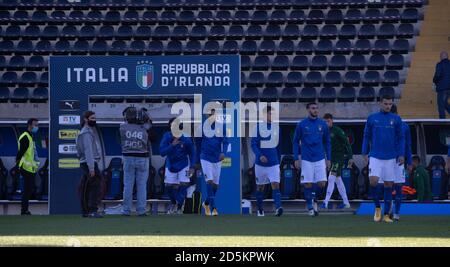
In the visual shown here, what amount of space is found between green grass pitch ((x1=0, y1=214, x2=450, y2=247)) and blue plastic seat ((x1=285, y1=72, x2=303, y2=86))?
38.1 ft

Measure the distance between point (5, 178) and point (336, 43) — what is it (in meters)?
11.1

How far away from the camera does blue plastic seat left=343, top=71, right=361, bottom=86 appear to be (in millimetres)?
31281

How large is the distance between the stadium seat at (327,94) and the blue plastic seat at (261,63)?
5.99ft

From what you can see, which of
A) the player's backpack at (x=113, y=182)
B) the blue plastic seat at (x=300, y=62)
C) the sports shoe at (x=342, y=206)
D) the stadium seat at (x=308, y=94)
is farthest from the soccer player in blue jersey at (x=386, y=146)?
the blue plastic seat at (x=300, y=62)

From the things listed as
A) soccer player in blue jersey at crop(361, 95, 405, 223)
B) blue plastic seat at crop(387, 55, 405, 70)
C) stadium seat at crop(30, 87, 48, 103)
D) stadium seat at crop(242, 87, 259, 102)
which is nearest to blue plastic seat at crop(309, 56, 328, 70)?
blue plastic seat at crop(387, 55, 405, 70)

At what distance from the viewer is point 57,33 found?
3272cm

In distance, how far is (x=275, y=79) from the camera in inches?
1240

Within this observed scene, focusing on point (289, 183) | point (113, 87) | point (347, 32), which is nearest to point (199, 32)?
point (347, 32)

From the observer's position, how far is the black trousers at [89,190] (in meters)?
20.9

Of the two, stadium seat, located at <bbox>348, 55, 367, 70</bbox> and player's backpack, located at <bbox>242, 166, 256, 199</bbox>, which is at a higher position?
stadium seat, located at <bbox>348, 55, 367, 70</bbox>

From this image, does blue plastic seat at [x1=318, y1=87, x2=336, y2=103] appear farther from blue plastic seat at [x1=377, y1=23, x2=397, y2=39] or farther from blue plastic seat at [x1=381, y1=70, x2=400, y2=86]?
blue plastic seat at [x1=377, y1=23, x2=397, y2=39]

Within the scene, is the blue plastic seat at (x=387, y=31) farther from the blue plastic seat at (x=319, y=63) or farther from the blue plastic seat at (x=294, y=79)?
the blue plastic seat at (x=294, y=79)

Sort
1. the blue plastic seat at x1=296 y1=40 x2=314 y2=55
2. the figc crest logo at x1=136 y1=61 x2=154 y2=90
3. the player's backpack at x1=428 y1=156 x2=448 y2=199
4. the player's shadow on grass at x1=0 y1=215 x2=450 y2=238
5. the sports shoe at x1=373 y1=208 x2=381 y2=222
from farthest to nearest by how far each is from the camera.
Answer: the blue plastic seat at x1=296 y1=40 x2=314 y2=55
the player's backpack at x1=428 y1=156 x2=448 y2=199
the figc crest logo at x1=136 y1=61 x2=154 y2=90
the sports shoe at x1=373 y1=208 x2=381 y2=222
the player's shadow on grass at x1=0 y1=215 x2=450 y2=238
